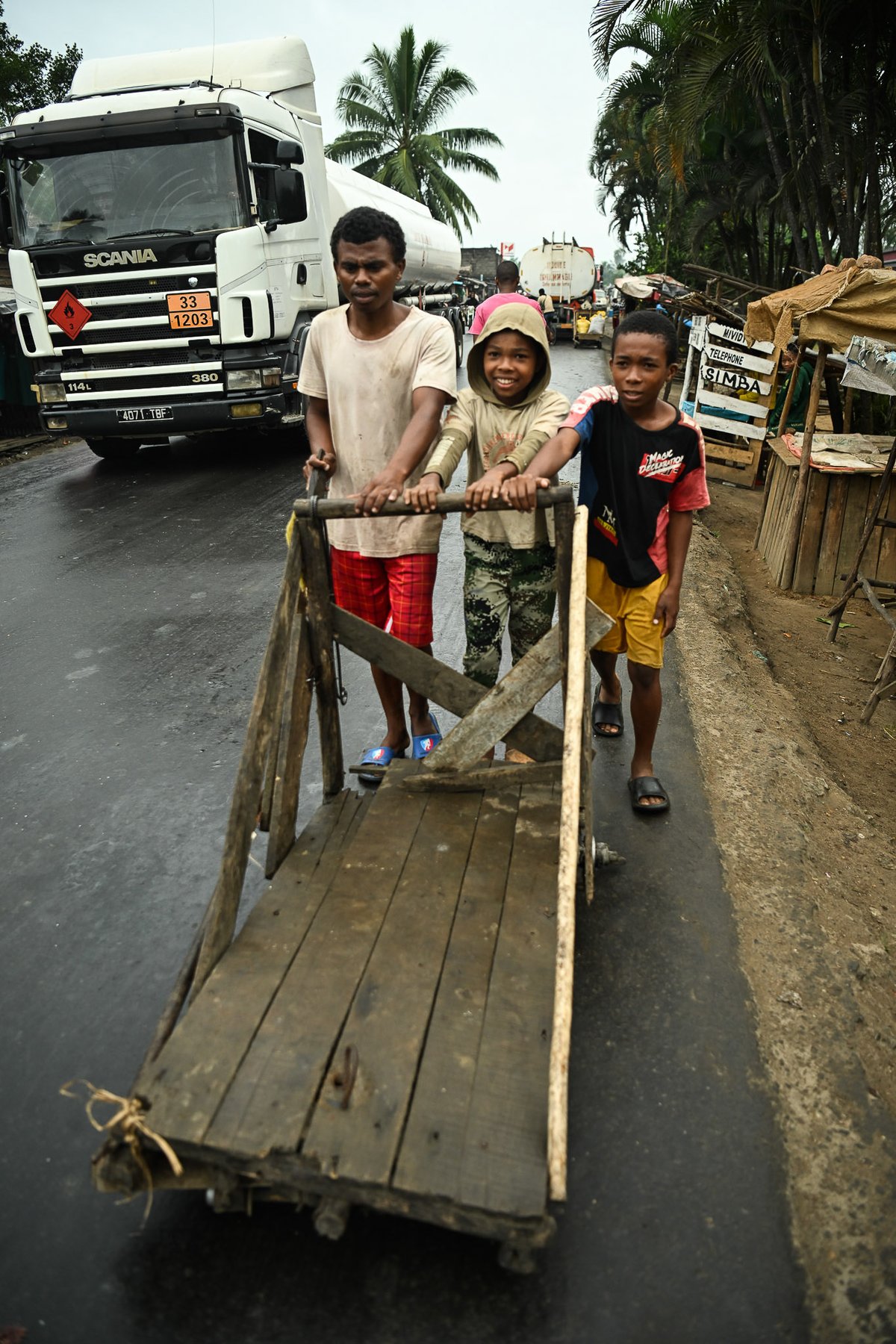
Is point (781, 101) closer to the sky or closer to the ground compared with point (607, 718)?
closer to the sky

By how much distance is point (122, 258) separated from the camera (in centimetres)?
826

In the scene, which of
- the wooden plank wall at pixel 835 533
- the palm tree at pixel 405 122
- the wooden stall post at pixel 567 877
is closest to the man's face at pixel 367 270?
the wooden stall post at pixel 567 877

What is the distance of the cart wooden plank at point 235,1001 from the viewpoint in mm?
1770

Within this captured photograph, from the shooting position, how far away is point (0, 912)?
115 inches

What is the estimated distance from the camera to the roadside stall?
19.0ft

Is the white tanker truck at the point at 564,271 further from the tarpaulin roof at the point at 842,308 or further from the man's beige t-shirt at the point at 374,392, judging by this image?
the man's beige t-shirt at the point at 374,392

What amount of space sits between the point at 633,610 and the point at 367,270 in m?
1.45

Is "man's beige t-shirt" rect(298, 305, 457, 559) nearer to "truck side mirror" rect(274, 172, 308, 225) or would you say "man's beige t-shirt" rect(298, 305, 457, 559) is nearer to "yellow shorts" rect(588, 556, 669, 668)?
"yellow shorts" rect(588, 556, 669, 668)

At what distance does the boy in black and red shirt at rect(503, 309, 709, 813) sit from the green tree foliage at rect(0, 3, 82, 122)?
18438 mm

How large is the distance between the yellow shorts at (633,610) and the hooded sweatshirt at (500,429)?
1.36 feet

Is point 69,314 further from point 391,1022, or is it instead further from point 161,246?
point 391,1022

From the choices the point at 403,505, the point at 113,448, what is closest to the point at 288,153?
the point at 113,448

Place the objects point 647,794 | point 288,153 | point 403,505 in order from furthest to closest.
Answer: point 288,153 → point 647,794 → point 403,505

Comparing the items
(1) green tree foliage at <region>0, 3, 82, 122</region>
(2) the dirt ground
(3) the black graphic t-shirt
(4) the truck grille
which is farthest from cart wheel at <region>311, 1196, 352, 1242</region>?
(1) green tree foliage at <region>0, 3, 82, 122</region>
